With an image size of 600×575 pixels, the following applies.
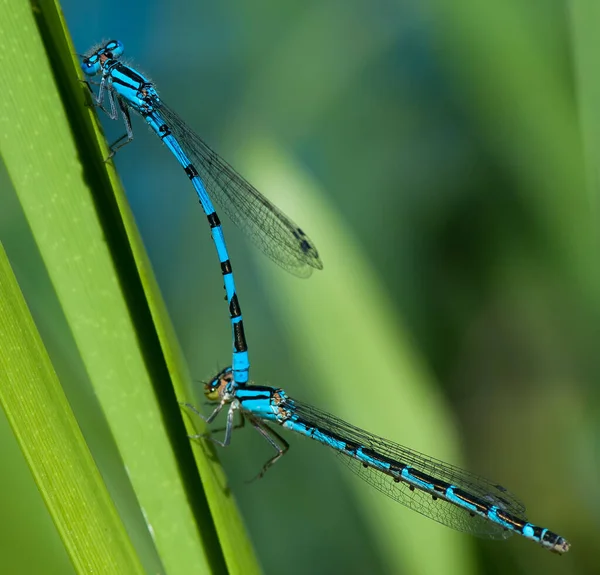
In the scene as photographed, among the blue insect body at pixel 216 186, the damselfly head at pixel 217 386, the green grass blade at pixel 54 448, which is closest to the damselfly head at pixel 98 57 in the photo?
the blue insect body at pixel 216 186

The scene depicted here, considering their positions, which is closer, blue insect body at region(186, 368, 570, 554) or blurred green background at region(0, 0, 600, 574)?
blurred green background at region(0, 0, 600, 574)

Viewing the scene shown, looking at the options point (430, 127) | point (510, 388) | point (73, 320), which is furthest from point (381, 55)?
point (73, 320)

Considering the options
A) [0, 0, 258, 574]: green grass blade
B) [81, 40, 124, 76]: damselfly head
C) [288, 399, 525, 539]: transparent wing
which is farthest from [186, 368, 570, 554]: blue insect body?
[81, 40, 124, 76]: damselfly head

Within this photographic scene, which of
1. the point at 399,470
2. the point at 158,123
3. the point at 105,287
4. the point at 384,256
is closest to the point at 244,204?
the point at 158,123

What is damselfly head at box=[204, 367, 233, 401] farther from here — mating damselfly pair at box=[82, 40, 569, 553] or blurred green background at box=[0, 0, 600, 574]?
blurred green background at box=[0, 0, 600, 574]

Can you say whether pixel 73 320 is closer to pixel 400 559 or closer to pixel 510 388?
pixel 400 559

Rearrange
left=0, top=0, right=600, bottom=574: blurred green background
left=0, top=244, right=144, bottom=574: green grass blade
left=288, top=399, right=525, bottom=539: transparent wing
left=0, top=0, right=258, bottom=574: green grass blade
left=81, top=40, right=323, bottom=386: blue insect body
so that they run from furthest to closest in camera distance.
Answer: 1. left=81, top=40, right=323, bottom=386: blue insect body
2. left=288, top=399, right=525, bottom=539: transparent wing
3. left=0, top=0, right=600, bottom=574: blurred green background
4. left=0, top=0, right=258, bottom=574: green grass blade
5. left=0, top=244, right=144, bottom=574: green grass blade

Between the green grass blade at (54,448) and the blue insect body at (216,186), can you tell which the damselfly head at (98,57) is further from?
the green grass blade at (54,448)
